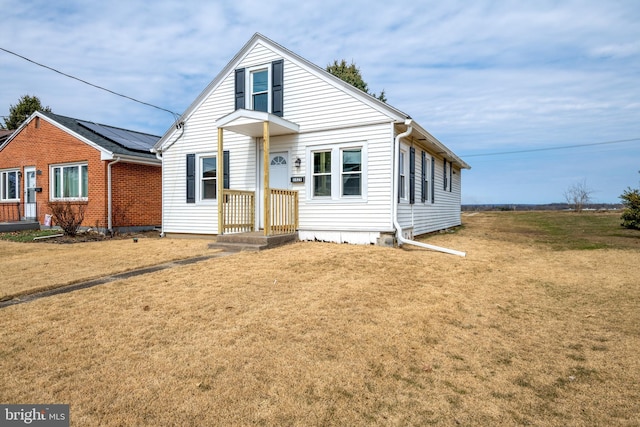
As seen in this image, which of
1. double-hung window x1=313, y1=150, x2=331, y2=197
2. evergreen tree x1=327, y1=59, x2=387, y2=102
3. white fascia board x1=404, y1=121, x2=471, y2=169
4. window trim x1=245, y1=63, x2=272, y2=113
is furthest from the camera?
evergreen tree x1=327, y1=59, x2=387, y2=102

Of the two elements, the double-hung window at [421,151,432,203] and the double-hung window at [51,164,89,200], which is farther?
the double-hung window at [51,164,89,200]

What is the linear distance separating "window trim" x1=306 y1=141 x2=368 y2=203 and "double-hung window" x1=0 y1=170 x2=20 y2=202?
15.3 metres

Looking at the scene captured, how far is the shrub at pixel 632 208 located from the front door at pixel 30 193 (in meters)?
24.2

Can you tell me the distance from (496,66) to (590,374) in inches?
653

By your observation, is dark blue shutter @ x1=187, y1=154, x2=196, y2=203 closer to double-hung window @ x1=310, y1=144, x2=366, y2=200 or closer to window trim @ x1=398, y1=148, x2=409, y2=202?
double-hung window @ x1=310, y1=144, x2=366, y2=200

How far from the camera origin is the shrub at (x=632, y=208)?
13.3 m

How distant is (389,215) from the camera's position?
9055 millimetres

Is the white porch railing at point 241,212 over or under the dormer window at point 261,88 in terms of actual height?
under

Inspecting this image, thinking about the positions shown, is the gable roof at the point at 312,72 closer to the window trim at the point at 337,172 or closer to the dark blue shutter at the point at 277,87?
the dark blue shutter at the point at 277,87

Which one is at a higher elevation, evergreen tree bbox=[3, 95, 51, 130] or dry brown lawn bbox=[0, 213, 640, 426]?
evergreen tree bbox=[3, 95, 51, 130]

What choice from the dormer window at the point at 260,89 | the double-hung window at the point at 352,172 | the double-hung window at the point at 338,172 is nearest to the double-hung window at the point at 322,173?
the double-hung window at the point at 338,172

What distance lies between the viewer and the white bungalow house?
9.16 metres

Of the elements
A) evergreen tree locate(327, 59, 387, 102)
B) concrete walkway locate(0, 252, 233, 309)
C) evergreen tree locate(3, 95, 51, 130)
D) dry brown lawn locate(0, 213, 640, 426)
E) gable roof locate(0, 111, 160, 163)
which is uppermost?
evergreen tree locate(327, 59, 387, 102)

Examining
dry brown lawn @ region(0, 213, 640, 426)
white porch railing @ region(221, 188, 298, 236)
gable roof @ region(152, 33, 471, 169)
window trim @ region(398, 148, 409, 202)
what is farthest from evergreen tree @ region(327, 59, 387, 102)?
dry brown lawn @ region(0, 213, 640, 426)
